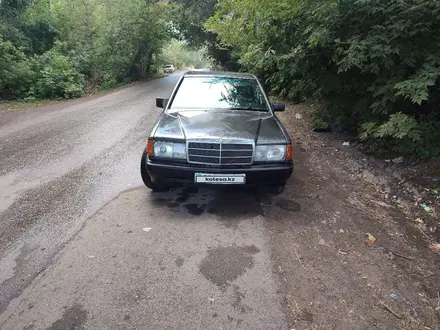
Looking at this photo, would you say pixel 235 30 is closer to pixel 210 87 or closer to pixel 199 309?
pixel 210 87

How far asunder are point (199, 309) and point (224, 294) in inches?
10.2

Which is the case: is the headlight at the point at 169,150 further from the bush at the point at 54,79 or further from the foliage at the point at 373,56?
the bush at the point at 54,79

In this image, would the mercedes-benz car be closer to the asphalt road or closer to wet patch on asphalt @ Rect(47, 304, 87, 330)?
the asphalt road

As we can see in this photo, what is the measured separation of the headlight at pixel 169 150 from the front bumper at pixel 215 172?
11 centimetres

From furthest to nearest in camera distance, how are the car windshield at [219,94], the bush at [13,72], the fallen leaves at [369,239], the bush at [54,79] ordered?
the bush at [54,79]
the bush at [13,72]
the car windshield at [219,94]
the fallen leaves at [369,239]

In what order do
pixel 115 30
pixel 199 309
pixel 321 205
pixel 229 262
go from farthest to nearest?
pixel 115 30 → pixel 321 205 → pixel 229 262 → pixel 199 309

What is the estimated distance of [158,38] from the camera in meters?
22.8

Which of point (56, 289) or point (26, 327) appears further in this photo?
point (56, 289)

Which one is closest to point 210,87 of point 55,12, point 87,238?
point 87,238

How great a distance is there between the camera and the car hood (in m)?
3.47

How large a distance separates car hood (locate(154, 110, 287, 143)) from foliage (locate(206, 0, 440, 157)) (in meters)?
1.64

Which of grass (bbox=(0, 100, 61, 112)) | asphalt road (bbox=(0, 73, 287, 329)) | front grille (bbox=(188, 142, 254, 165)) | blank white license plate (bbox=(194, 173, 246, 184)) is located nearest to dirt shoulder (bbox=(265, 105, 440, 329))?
asphalt road (bbox=(0, 73, 287, 329))

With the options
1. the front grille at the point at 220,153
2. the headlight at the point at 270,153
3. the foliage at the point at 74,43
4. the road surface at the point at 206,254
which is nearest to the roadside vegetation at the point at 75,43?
the foliage at the point at 74,43

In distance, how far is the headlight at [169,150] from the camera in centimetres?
347
